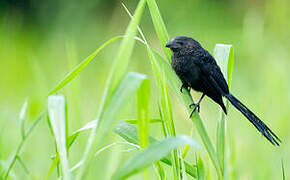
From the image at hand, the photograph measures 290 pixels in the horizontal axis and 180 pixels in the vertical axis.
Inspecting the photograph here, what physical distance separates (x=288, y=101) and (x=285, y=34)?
2.39m

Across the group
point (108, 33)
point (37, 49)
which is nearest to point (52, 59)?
point (37, 49)

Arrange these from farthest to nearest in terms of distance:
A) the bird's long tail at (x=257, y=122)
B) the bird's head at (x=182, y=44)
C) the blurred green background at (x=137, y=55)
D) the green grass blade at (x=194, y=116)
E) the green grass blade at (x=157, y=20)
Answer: the blurred green background at (x=137, y=55) → the bird's head at (x=182, y=44) → the bird's long tail at (x=257, y=122) → the green grass blade at (x=157, y=20) → the green grass blade at (x=194, y=116)

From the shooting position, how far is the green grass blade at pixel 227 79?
1.44 metres

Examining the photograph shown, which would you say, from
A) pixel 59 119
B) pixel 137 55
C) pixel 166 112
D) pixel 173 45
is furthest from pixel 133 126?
pixel 137 55

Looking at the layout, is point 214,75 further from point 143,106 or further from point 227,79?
point 143,106

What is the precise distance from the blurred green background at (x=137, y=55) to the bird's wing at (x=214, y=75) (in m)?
0.76

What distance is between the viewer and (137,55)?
6059mm

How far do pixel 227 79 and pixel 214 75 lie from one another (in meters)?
0.28

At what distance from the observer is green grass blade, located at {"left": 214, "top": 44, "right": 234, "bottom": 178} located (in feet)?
4.72

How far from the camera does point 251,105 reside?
13.1 ft

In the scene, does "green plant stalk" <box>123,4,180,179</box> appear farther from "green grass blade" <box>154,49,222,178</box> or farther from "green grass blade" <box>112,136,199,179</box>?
"green grass blade" <box>112,136,199,179</box>

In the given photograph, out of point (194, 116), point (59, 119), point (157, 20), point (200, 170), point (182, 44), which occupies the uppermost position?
point (157, 20)

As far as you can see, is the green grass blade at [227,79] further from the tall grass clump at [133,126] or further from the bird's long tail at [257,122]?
the bird's long tail at [257,122]

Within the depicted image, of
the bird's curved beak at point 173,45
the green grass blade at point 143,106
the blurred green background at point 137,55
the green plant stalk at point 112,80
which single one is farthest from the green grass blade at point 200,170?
the blurred green background at point 137,55
